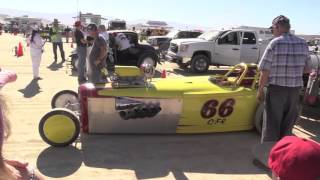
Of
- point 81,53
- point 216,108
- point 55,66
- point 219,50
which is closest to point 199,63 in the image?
point 219,50

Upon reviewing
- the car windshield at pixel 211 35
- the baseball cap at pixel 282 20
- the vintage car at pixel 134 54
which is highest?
the baseball cap at pixel 282 20

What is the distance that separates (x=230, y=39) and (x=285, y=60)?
12.4m

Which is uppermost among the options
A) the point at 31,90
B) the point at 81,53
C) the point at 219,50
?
the point at 81,53

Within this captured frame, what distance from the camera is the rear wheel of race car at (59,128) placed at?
658 cm

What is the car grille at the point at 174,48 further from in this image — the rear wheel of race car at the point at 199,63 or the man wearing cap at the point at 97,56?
the man wearing cap at the point at 97,56

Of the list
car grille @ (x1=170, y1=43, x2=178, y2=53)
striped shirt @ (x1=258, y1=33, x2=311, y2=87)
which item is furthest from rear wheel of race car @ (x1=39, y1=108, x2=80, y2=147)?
car grille @ (x1=170, y1=43, x2=178, y2=53)

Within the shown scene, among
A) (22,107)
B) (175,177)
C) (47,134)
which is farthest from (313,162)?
(22,107)

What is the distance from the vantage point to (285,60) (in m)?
5.65

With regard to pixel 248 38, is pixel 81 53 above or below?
below

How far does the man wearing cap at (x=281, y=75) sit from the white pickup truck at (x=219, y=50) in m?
11.8

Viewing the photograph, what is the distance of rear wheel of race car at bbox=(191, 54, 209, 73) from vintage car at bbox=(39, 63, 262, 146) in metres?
10.2

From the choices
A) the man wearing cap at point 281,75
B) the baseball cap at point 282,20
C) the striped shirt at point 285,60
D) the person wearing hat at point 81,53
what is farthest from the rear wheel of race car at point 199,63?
the baseball cap at point 282,20

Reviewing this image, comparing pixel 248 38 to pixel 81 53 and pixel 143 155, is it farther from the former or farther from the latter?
pixel 143 155

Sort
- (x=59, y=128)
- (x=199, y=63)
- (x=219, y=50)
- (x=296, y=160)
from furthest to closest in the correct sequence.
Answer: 1. (x=219, y=50)
2. (x=199, y=63)
3. (x=59, y=128)
4. (x=296, y=160)
